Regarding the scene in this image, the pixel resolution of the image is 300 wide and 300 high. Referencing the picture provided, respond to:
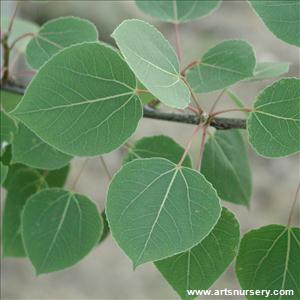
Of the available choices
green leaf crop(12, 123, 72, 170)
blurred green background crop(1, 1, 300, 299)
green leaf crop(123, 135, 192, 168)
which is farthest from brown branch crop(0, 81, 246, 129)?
blurred green background crop(1, 1, 300, 299)

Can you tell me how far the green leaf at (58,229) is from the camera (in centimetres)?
77

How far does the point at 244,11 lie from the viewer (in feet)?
13.8

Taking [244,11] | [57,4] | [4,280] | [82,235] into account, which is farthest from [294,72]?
[82,235]

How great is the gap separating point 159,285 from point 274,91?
207cm

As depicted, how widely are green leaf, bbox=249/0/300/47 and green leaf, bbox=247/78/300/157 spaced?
44 millimetres

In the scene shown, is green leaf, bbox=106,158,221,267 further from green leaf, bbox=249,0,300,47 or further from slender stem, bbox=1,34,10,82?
slender stem, bbox=1,34,10,82

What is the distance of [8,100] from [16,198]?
5.2 inches

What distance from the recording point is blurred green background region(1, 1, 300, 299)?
2645mm

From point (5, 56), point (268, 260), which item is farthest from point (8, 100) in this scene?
point (268, 260)

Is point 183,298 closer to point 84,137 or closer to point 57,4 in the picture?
point 84,137

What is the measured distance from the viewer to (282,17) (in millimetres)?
661

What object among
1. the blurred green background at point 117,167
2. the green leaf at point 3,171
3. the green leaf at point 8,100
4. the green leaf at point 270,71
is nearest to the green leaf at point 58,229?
the green leaf at point 3,171

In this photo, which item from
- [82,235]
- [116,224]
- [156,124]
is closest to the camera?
[116,224]

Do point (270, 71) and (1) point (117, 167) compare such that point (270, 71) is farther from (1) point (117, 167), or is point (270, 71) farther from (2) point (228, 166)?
(1) point (117, 167)
